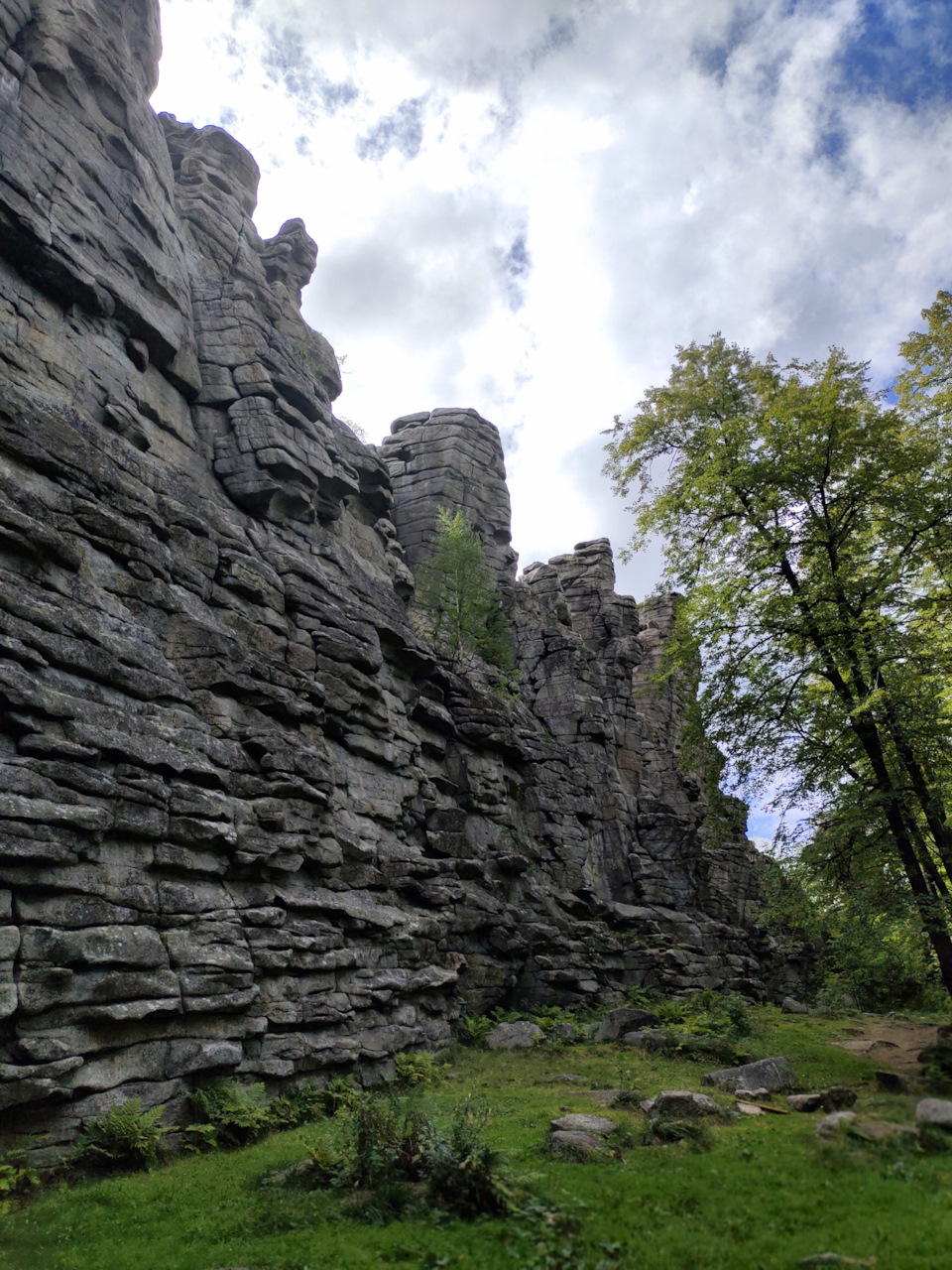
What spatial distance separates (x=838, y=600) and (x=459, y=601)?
18.3 meters

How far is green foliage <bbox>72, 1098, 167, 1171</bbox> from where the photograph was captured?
10773 millimetres

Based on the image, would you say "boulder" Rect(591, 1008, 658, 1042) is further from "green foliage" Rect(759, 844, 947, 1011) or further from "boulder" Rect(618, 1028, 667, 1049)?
"green foliage" Rect(759, 844, 947, 1011)

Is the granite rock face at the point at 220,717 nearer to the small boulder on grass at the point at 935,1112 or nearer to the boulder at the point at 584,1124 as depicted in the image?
the boulder at the point at 584,1124

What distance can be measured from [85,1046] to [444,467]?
3175 centimetres

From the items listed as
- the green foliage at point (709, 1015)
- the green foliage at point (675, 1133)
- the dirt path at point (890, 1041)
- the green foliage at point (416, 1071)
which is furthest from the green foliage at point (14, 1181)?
the green foliage at point (709, 1015)

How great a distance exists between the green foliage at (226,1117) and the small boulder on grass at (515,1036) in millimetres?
9430

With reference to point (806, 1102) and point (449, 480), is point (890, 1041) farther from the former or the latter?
point (449, 480)

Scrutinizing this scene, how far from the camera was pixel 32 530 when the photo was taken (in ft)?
45.1

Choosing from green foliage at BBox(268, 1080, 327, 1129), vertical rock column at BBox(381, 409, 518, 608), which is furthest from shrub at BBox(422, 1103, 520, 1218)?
vertical rock column at BBox(381, 409, 518, 608)

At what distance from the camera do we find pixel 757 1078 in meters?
14.0

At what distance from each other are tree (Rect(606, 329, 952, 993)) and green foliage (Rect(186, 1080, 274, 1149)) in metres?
12.7

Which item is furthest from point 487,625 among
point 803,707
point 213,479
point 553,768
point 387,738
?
point 803,707

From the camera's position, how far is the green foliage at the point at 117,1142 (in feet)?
35.3

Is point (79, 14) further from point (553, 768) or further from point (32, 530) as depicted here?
point (553, 768)
